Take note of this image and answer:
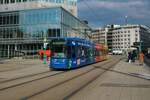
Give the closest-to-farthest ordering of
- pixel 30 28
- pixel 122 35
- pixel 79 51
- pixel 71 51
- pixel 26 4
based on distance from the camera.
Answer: pixel 71 51 < pixel 79 51 < pixel 30 28 < pixel 26 4 < pixel 122 35

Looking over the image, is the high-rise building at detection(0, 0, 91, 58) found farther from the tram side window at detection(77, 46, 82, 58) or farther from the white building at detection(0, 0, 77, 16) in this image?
the tram side window at detection(77, 46, 82, 58)

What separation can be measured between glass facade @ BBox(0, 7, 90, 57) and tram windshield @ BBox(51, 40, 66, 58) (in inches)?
1773

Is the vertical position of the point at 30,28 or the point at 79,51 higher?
the point at 30,28

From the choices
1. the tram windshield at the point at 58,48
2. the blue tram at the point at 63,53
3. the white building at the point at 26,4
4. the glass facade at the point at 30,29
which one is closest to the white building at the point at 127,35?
the white building at the point at 26,4

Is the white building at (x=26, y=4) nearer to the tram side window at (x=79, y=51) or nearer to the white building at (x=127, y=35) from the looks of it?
the tram side window at (x=79, y=51)

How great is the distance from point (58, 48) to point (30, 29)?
48732mm

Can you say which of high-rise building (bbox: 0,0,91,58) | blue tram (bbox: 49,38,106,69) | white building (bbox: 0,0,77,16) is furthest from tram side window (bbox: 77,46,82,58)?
white building (bbox: 0,0,77,16)

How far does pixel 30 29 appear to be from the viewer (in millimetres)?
77562

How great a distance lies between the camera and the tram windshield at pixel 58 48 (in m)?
29.7

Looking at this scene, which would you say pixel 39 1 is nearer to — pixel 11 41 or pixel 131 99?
pixel 11 41

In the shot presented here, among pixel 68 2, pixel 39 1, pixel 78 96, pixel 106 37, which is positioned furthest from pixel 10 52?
pixel 106 37

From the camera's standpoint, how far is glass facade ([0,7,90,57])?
7588 centimetres

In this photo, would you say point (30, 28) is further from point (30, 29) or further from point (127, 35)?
point (127, 35)

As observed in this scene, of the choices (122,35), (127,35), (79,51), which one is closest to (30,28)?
(79,51)
